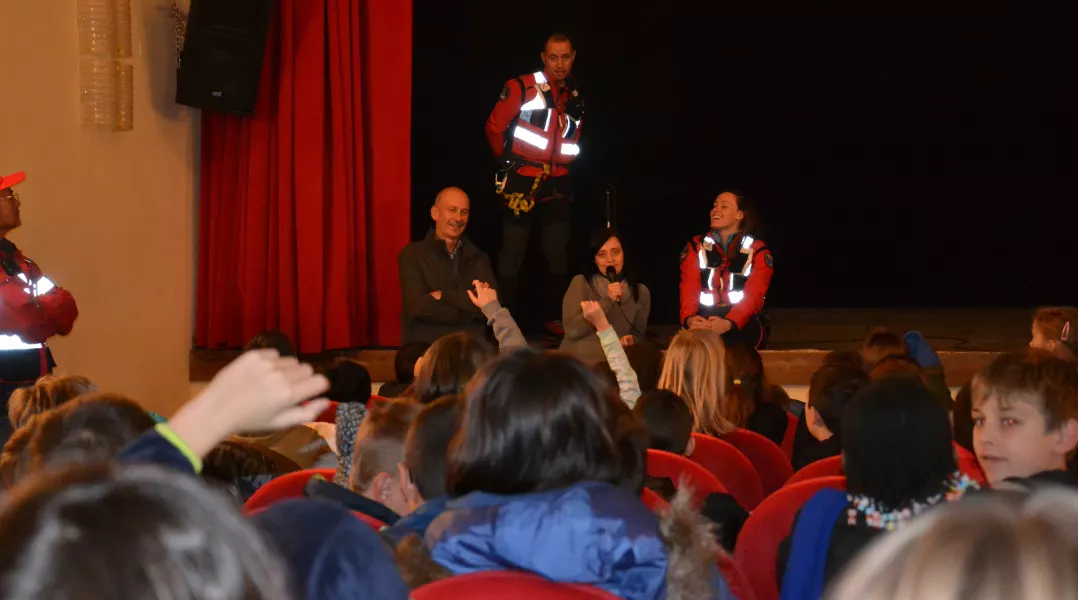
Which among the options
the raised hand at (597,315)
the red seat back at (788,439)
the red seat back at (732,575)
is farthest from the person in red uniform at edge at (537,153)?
the red seat back at (732,575)

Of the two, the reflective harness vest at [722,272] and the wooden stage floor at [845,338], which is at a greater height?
the reflective harness vest at [722,272]

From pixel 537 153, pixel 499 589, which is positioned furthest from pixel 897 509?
pixel 537 153

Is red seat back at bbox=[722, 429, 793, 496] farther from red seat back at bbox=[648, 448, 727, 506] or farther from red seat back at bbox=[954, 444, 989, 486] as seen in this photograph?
red seat back at bbox=[648, 448, 727, 506]

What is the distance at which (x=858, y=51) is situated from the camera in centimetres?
765

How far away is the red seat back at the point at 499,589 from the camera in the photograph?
1392 millimetres

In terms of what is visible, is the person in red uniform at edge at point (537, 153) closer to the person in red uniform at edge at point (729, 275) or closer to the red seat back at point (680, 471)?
the person in red uniform at edge at point (729, 275)

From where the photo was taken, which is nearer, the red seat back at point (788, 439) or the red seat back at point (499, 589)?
the red seat back at point (499, 589)

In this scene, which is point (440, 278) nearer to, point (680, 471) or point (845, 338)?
point (845, 338)

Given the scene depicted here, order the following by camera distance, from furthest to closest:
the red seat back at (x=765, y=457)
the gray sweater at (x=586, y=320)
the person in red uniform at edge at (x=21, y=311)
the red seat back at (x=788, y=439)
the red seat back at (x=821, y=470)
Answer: the gray sweater at (x=586, y=320) < the person in red uniform at edge at (x=21, y=311) < the red seat back at (x=788, y=439) < the red seat back at (x=765, y=457) < the red seat back at (x=821, y=470)

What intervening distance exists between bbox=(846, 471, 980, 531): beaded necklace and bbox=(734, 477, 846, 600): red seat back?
362 millimetres

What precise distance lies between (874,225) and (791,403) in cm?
418

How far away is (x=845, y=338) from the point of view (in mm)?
6574

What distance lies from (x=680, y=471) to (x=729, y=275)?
343 centimetres

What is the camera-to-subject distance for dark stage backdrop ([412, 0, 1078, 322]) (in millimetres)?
7211
